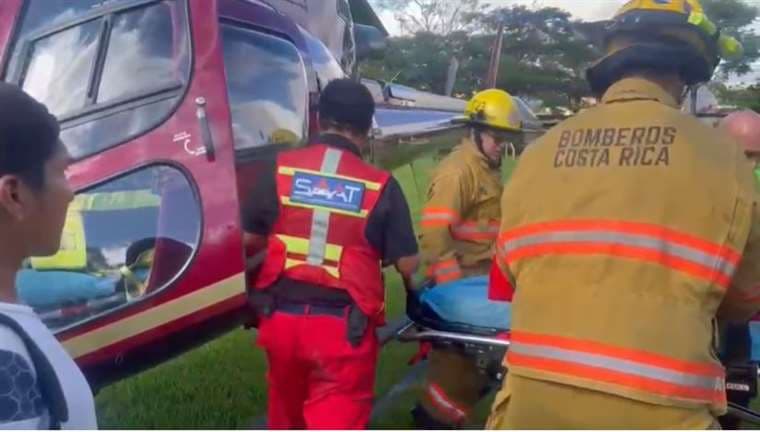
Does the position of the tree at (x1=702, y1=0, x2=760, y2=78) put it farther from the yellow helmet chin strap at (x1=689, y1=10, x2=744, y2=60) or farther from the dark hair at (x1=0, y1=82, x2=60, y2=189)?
the dark hair at (x1=0, y1=82, x2=60, y2=189)

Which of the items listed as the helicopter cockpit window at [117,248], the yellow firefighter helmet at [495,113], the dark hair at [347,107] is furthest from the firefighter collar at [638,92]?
the yellow firefighter helmet at [495,113]

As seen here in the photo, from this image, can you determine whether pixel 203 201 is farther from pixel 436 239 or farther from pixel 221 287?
pixel 436 239

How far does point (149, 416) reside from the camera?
515cm

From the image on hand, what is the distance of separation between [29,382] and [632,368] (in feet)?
3.78

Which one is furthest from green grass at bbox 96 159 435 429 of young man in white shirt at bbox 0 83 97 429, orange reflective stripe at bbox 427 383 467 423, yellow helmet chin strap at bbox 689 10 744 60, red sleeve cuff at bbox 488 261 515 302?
young man in white shirt at bbox 0 83 97 429

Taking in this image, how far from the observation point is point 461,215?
16.2 ft

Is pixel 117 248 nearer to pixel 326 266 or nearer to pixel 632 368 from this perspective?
pixel 326 266

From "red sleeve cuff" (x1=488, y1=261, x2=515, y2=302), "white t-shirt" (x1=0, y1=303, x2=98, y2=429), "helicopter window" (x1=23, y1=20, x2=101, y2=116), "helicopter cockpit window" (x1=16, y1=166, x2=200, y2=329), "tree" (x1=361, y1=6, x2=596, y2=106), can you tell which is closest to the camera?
"white t-shirt" (x1=0, y1=303, x2=98, y2=429)

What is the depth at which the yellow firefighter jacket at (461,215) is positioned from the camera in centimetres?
480

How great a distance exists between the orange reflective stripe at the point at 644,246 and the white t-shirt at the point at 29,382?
103 centimetres

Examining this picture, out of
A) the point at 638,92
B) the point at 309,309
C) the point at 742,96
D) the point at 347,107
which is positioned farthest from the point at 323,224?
the point at 742,96

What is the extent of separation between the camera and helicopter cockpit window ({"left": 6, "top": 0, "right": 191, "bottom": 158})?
339 centimetres

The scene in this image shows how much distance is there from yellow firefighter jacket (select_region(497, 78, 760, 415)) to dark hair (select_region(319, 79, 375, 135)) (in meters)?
1.46

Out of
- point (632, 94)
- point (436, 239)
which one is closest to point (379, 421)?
point (436, 239)
